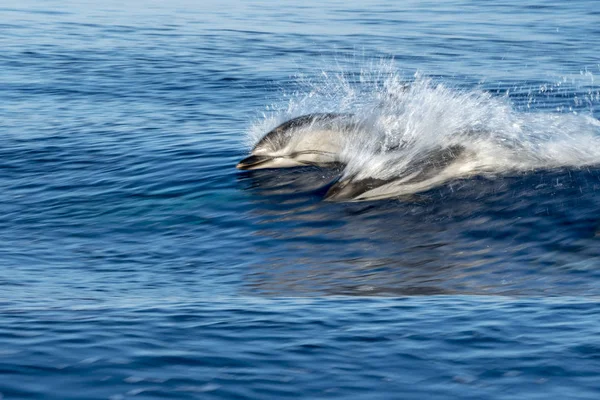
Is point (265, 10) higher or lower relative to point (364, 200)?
higher

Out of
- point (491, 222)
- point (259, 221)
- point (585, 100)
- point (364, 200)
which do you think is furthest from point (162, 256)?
point (585, 100)

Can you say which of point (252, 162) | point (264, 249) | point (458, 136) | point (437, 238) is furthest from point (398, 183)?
point (252, 162)

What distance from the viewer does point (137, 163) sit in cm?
1527

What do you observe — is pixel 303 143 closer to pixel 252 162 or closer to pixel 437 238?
pixel 252 162

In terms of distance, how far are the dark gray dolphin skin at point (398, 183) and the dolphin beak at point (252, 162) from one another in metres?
1.72

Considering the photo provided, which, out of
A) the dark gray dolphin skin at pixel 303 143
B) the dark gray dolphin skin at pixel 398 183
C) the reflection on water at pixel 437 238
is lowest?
the reflection on water at pixel 437 238

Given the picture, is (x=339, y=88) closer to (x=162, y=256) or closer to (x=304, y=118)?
(x=304, y=118)

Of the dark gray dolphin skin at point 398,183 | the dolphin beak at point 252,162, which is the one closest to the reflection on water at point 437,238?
the dark gray dolphin skin at point 398,183

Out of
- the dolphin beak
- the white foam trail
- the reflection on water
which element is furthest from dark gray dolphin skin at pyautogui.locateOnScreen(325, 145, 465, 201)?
the dolphin beak

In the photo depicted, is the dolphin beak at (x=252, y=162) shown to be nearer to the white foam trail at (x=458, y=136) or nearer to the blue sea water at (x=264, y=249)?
the blue sea water at (x=264, y=249)

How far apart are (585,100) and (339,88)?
4685 millimetres

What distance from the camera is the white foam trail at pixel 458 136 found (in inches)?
514

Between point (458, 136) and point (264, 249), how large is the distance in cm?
332

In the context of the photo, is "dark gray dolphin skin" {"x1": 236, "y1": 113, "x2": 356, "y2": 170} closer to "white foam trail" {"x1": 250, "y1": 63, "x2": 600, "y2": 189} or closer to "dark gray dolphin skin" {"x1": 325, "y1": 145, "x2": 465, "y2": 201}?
"white foam trail" {"x1": 250, "y1": 63, "x2": 600, "y2": 189}
